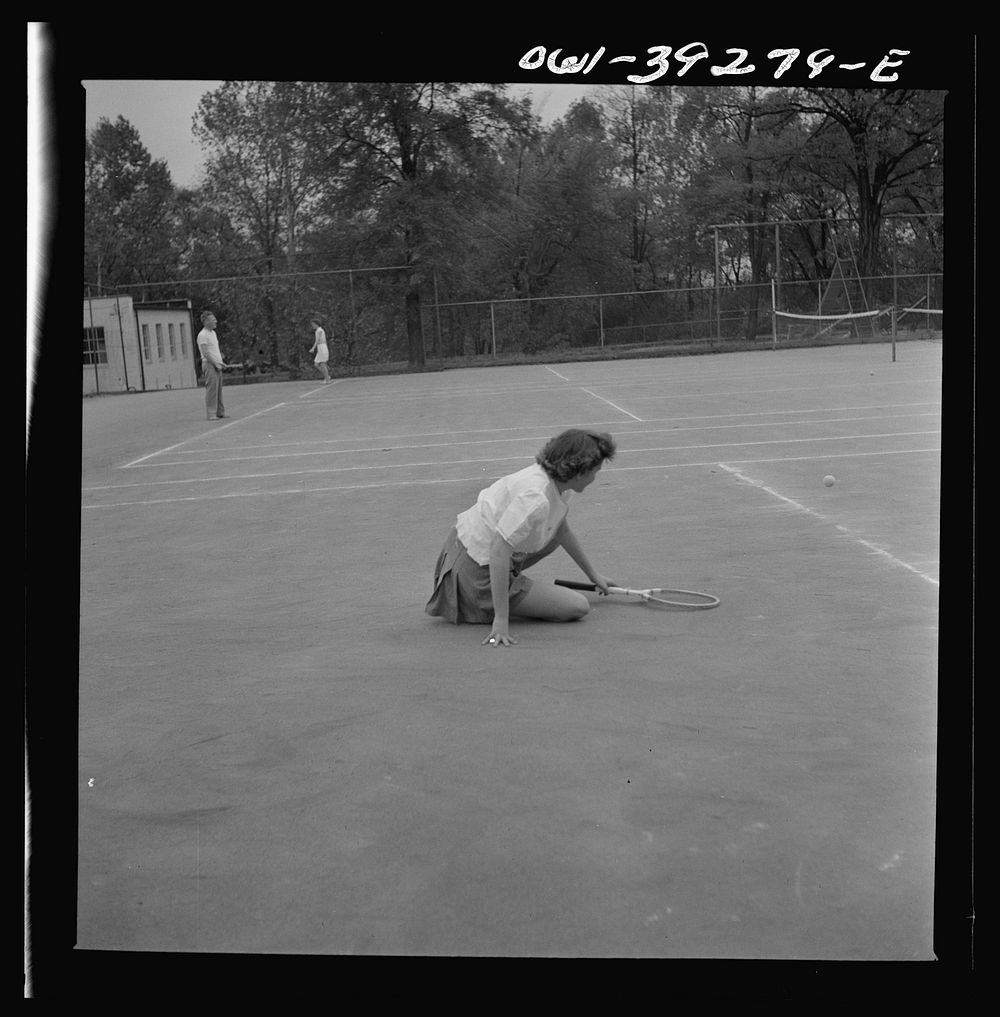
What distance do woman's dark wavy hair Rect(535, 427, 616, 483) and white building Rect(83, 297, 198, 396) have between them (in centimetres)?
2833

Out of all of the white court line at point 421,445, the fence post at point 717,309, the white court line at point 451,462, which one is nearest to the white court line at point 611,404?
the white court line at point 421,445

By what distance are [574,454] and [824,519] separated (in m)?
3.59

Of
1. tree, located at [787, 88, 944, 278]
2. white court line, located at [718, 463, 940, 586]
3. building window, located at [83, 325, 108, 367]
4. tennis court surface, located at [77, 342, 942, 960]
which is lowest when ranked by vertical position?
tennis court surface, located at [77, 342, 942, 960]

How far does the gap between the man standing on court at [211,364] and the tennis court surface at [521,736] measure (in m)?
10.4

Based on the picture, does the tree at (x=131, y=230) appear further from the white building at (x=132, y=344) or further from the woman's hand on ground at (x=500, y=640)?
the woman's hand on ground at (x=500, y=640)

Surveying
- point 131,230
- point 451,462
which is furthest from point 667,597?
point 131,230

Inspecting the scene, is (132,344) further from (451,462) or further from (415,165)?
(451,462)

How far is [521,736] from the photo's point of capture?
4605 millimetres

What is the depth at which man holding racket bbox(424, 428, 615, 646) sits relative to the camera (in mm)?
6066

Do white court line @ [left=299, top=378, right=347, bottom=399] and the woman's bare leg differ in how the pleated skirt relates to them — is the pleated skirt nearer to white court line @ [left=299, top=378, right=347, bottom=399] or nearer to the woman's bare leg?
the woman's bare leg

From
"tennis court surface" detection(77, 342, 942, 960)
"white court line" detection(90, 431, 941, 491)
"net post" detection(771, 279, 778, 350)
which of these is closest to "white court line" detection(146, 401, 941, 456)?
Answer: "white court line" detection(90, 431, 941, 491)

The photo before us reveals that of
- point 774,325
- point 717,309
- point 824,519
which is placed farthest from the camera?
point 717,309

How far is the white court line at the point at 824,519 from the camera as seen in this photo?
7.28 metres

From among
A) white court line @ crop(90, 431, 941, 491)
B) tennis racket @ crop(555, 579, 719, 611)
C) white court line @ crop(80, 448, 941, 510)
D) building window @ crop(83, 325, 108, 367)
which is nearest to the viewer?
tennis racket @ crop(555, 579, 719, 611)
